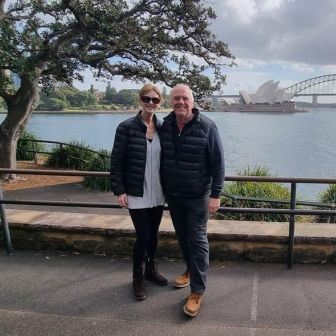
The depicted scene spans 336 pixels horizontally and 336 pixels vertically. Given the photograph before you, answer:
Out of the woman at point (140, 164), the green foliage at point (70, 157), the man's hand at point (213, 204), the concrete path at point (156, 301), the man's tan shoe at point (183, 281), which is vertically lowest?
the green foliage at point (70, 157)

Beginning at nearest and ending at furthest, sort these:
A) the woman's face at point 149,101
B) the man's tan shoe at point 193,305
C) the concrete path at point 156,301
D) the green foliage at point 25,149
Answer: the concrete path at point 156,301
the man's tan shoe at point 193,305
the woman's face at point 149,101
the green foliage at point 25,149

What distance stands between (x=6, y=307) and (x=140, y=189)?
1449mm

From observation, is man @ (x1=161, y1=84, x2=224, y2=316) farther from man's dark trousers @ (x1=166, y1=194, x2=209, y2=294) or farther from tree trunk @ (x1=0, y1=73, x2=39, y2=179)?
tree trunk @ (x1=0, y1=73, x2=39, y2=179)

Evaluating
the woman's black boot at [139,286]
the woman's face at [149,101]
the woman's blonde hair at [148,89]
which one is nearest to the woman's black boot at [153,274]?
the woman's black boot at [139,286]

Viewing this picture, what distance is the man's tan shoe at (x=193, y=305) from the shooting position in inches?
131

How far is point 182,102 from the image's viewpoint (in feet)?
10.9

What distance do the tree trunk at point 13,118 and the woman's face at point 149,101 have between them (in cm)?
1060

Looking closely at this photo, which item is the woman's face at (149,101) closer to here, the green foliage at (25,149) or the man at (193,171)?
the man at (193,171)

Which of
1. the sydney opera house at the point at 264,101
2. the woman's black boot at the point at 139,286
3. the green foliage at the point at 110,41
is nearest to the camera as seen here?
the woman's black boot at the point at 139,286

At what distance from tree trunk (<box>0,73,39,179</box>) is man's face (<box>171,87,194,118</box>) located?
10787 mm

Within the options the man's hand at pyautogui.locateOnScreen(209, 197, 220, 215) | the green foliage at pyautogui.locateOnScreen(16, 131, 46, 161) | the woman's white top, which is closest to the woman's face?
the woman's white top

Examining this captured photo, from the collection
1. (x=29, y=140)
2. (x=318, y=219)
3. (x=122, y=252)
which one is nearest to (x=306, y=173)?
(x=29, y=140)

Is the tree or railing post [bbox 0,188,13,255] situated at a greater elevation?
the tree

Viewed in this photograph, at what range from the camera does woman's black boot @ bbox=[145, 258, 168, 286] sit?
153 inches
